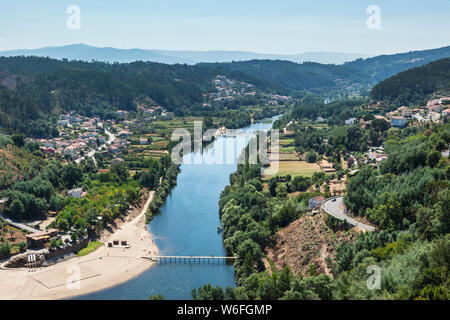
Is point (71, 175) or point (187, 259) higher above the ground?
point (71, 175)

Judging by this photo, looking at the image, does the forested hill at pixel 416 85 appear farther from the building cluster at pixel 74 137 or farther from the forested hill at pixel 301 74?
the forested hill at pixel 301 74

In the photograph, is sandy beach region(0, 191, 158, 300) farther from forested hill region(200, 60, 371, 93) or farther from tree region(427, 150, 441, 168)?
forested hill region(200, 60, 371, 93)

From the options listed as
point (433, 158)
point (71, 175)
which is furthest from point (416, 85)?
point (71, 175)

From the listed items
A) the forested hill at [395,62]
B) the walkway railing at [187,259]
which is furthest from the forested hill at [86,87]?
the forested hill at [395,62]

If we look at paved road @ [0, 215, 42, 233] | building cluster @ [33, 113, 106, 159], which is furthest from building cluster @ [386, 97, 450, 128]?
paved road @ [0, 215, 42, 233]

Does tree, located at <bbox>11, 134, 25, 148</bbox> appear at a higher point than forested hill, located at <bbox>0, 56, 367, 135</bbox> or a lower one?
lower

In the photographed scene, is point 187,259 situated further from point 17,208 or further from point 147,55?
point 147,55
